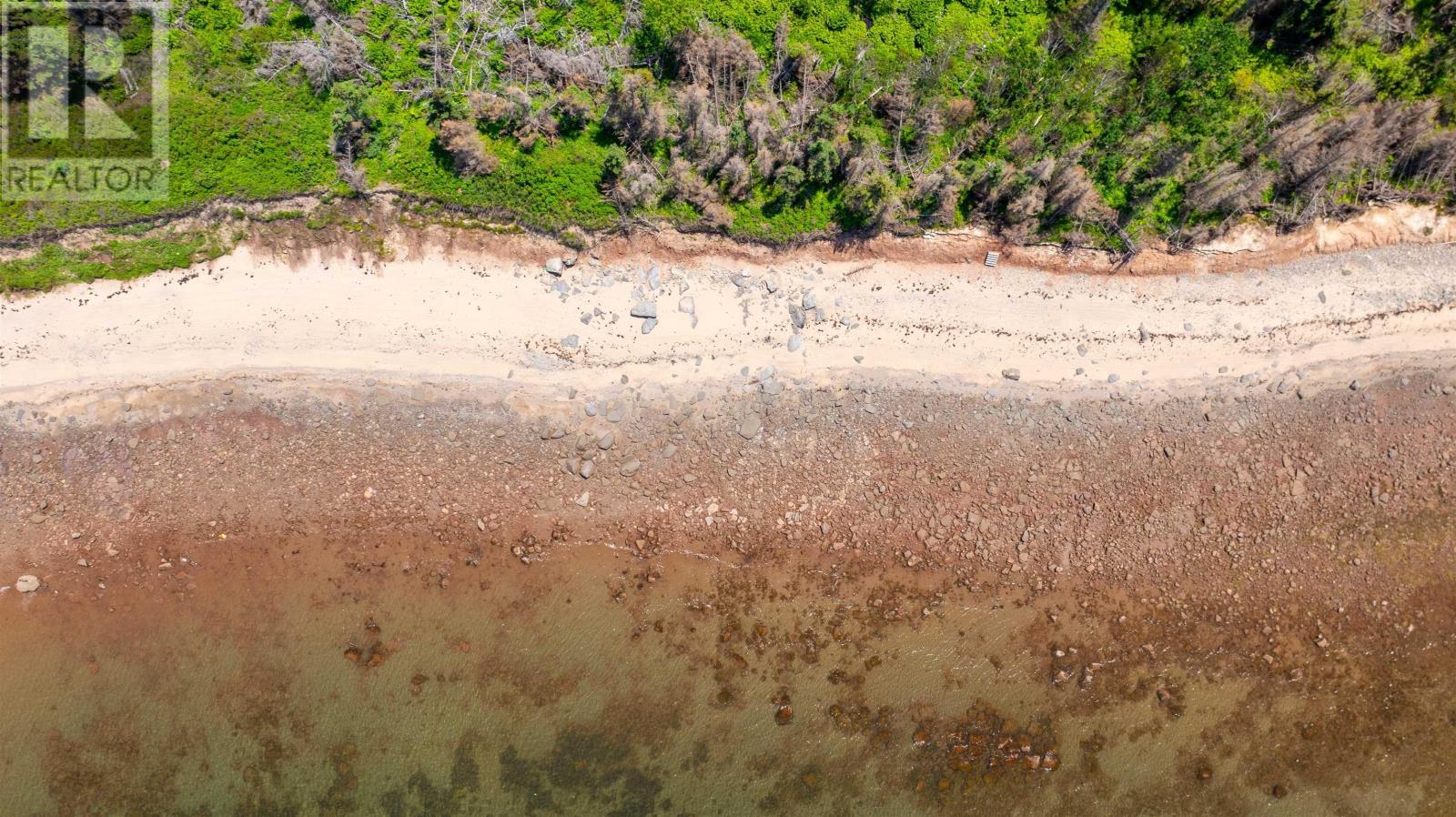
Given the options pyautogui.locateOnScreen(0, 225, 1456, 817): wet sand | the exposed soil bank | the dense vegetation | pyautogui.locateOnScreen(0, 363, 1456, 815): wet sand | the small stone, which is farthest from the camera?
the small stone

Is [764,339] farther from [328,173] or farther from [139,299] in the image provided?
[139,299]

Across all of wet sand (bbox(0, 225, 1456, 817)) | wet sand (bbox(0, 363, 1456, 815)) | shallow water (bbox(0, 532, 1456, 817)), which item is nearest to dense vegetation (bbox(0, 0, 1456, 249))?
wet sand (bbox(0, 225, 1456, 817))

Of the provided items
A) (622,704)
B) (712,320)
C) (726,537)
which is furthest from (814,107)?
(622,704)

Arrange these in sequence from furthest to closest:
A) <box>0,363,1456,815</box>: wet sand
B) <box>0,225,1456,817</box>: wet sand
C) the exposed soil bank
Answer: <box>0,363,1456,815</box>: wet sand, <box>0,225,1456,817</box>: wet sand, the exposed soil bank

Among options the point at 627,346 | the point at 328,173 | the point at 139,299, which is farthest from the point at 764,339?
the point at 139,299

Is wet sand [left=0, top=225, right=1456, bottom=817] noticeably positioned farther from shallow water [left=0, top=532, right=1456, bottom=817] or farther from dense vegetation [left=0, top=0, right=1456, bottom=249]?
dense vegetation [left=0, top=0, right=1456, bottom=249]
